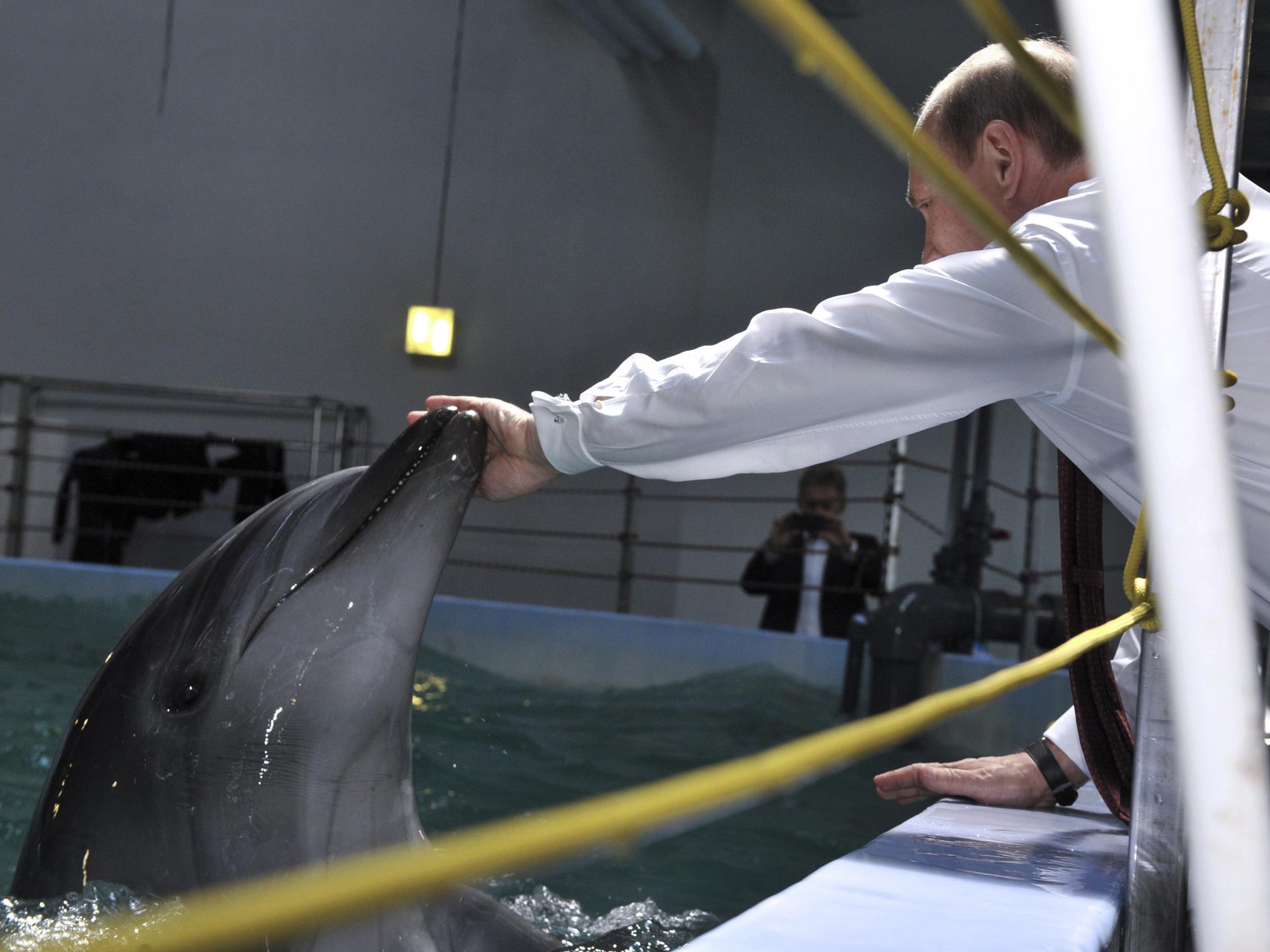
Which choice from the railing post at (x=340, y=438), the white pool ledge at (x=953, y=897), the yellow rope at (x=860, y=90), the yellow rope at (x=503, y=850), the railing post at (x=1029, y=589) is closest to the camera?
the yellow rope at (x=503, y=850)

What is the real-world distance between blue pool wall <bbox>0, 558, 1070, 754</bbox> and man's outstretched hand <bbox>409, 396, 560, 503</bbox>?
314 cm

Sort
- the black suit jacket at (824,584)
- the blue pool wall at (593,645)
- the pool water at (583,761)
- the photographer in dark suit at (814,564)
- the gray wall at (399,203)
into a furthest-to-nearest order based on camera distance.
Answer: the gray wall at (399,203)
the black suit jacket at (824,584)
the photographer in dark suit at (814,564)
the blue pool wall at (593,645)
the pool water at (583,761)

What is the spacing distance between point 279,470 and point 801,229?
4026 millimetres

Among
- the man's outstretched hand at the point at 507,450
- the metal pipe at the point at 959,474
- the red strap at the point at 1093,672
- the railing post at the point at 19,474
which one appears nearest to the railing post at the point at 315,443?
the railing post at the point at 19,474

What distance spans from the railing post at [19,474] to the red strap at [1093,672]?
21.2ft

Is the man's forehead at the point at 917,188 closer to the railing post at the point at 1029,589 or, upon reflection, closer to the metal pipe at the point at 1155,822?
the metal pipe at the point at 1155,822

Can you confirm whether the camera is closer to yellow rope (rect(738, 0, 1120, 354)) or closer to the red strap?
the red strap

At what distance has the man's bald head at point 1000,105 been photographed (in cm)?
141

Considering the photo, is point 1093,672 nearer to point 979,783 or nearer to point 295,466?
point 979,783

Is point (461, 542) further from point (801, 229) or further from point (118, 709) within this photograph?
point (118, 709)

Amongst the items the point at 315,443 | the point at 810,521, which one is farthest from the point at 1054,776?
the point at 315,443

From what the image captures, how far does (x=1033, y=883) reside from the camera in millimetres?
1059

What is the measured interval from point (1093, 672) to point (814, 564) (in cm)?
487

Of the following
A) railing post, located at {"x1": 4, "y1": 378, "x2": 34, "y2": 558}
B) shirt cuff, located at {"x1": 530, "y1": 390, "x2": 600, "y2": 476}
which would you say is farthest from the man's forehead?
railing post, located at {"x1": 4, "y1": 378, "x2": 34, "y2": 558}
